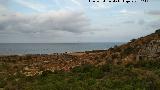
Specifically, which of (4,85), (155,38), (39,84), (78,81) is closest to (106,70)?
(78,81)

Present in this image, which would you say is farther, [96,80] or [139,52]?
[139,52]

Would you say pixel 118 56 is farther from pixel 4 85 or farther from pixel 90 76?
pixel 4 85

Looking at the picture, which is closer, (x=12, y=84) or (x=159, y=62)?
(x=12, y=84)

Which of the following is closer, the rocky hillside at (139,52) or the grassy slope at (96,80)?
the grassy slope at (96,80)

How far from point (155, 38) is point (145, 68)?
1038 centimetres

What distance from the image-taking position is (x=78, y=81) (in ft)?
80.6

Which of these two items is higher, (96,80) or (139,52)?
(139,52)

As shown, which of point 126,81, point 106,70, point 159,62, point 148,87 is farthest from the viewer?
point 159,62

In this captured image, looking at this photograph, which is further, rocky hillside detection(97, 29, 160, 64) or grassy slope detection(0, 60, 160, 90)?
rocky hillside detection(97, 29, 160, 64)

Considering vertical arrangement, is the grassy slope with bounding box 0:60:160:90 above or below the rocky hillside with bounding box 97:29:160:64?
below

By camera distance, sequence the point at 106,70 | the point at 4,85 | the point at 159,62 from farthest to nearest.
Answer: the point at 159,62
the point at 106,70
the point at 4,85

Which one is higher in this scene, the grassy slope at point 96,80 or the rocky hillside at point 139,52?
the rocky hillside at point 139,52

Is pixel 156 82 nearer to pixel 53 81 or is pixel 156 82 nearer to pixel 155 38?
pixel 53 81

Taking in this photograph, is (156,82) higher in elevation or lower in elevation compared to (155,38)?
lower
